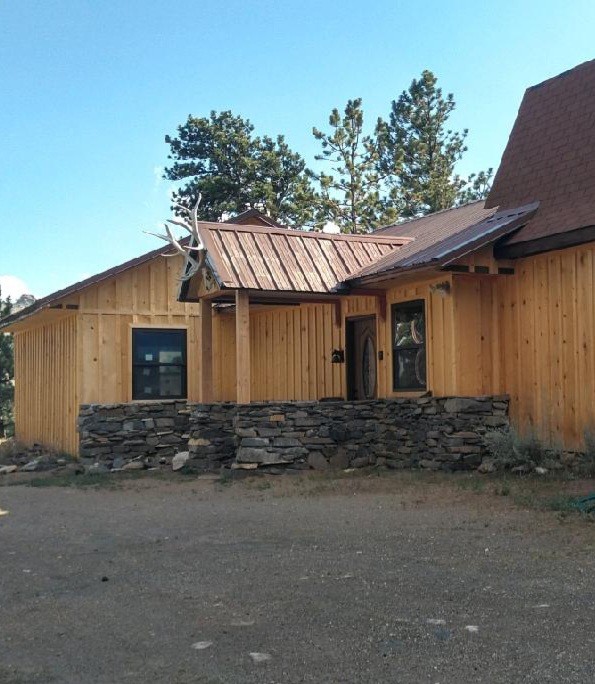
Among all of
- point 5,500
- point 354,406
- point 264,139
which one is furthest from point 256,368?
point 264,139

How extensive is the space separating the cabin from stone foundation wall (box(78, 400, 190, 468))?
A: 58 millimetres

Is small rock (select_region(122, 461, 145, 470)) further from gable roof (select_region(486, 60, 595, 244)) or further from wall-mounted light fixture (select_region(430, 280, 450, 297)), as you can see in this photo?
gable roof (select_region(486, 60, 595, 244))

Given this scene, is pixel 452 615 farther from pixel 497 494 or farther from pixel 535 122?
pixel 535 122

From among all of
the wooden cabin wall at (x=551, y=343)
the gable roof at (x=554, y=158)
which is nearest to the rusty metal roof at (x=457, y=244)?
the gable roof at (x=554, y=158)

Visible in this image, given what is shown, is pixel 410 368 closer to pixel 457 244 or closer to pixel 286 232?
pixel 457 244

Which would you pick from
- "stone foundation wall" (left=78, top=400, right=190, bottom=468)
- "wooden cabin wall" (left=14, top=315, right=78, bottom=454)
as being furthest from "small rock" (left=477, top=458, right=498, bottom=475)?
"wooden cabin wall" (left=14, top=315, right=78, bottom=454)

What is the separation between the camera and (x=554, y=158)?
13.6 m

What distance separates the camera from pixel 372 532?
27.8 ft

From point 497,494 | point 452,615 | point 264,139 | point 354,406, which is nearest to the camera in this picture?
point 452,615

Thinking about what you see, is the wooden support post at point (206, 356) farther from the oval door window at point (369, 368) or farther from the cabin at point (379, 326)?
the oval door window at point (369, 368)

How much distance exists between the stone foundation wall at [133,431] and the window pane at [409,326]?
4.76m

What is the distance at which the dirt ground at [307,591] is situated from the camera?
4.70 m

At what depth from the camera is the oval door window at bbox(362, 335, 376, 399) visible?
15.6 metres

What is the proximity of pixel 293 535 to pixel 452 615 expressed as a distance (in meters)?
3.22
